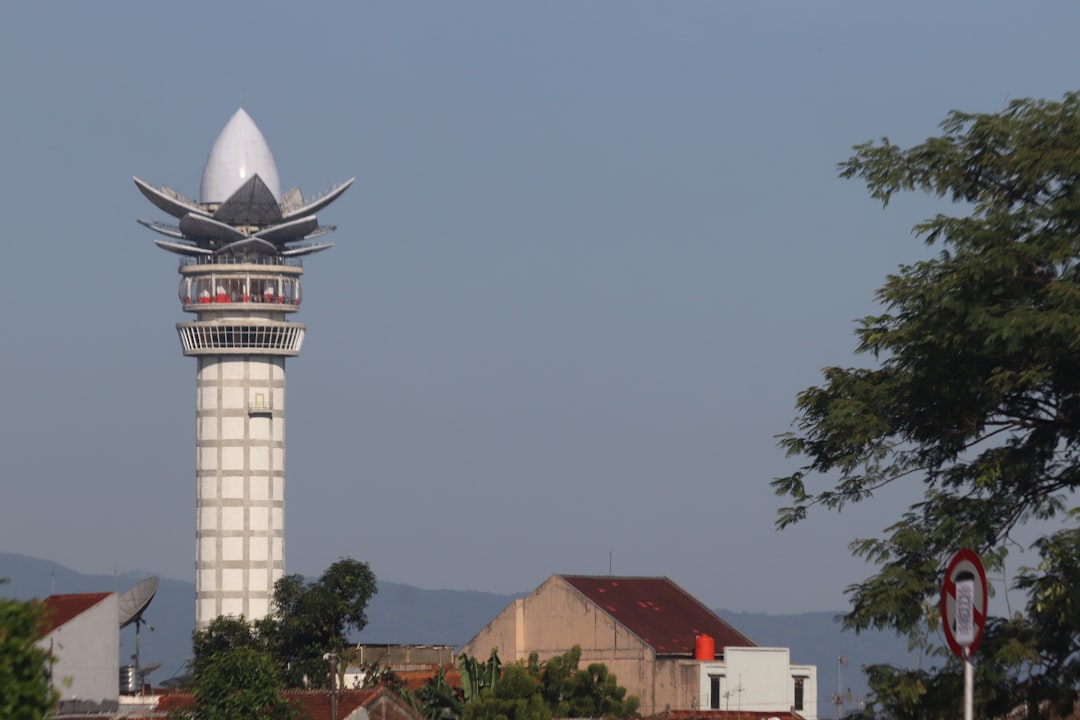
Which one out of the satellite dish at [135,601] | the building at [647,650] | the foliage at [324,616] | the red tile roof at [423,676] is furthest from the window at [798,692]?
the satellite dish at [135,601]

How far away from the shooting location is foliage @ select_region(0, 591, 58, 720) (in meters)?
17.4

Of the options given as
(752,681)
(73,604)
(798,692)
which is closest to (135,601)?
(752,681)

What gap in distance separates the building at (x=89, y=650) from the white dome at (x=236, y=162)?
295ft

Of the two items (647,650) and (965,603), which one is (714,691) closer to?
(647,650)

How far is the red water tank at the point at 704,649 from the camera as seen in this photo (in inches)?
3954

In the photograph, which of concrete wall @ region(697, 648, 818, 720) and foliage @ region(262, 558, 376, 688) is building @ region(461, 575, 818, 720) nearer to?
concrete wall @ region(697, 648, 818, 720)

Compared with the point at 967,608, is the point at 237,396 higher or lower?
higher

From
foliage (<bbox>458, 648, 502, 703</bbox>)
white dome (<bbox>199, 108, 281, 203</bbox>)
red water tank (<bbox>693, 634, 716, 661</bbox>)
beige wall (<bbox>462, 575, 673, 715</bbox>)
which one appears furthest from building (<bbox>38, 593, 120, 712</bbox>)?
white dome (<bbox>199, 108, 281, 203</bbox>)

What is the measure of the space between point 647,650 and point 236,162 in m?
69.8

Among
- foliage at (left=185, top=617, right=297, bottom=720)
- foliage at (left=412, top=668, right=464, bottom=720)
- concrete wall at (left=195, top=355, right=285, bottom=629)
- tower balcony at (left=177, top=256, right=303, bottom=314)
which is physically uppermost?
tower balcony at (left=177, top=256, right=303, bottom=314)

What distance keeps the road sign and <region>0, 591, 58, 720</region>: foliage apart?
26.8ft

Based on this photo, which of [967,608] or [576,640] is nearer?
[967,608]

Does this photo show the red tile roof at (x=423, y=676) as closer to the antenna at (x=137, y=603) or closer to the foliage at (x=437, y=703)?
the antenna at (x=137, y=603)

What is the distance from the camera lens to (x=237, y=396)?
483ft
